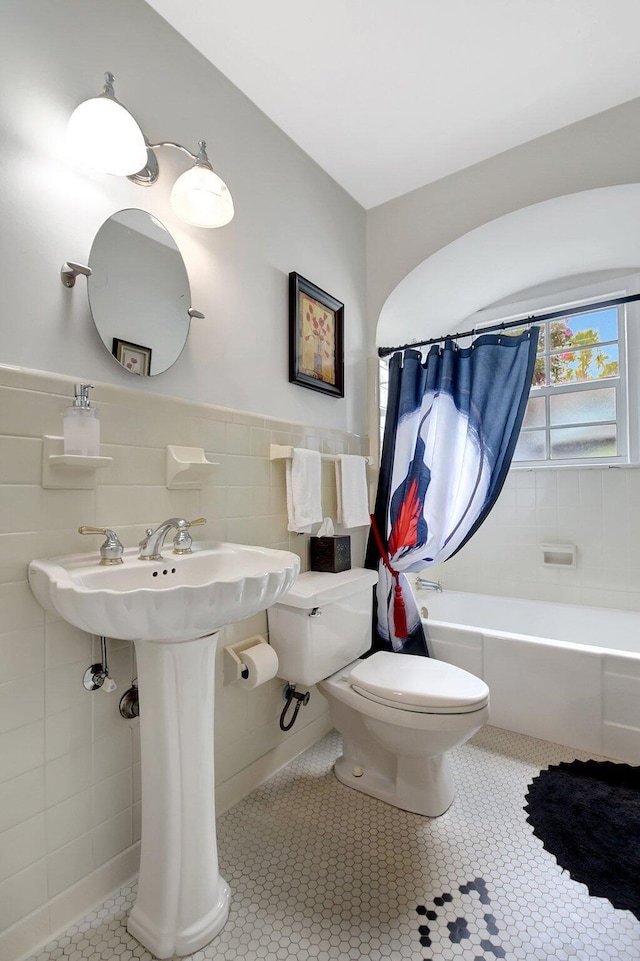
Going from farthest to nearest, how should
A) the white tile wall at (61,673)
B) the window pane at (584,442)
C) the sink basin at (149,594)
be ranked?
1. the window pane at (584,442)
2. the white tile wall at (61,673)
3. the sink basin at (149,594)

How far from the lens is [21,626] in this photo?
1.02m

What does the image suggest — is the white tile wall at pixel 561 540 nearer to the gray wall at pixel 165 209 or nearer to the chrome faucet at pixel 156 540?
the gray wall at pixel 165 209

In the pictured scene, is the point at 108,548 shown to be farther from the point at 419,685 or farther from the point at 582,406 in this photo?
the point at 582,406

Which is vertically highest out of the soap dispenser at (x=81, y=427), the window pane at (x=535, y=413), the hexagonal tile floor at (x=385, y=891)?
the window pane at (x=535, y=413)

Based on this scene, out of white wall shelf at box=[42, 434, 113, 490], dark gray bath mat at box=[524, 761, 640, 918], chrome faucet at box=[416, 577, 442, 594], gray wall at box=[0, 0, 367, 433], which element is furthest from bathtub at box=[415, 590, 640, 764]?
white wall shelf at box=[42, 434, 113, 490]

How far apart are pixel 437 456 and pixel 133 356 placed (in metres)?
1.36

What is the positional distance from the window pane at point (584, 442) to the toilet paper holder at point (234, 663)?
219 cm

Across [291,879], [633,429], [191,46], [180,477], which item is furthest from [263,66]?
[291,879]

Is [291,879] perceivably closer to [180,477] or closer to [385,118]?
[180,477]

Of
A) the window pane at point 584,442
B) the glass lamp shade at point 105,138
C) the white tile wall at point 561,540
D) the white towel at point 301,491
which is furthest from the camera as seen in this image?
the window pane at point 584,442

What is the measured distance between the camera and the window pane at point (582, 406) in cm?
258

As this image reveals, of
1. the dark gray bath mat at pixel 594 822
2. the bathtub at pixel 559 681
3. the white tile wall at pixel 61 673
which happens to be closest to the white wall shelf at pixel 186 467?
the white tile wall at pixel 61 673

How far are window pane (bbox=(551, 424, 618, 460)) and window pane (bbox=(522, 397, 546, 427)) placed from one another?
0.35 feet

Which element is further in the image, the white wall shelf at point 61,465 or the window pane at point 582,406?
the window pane at point 582,406
